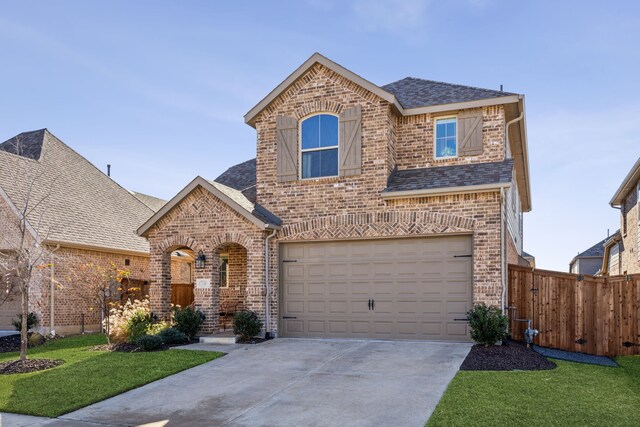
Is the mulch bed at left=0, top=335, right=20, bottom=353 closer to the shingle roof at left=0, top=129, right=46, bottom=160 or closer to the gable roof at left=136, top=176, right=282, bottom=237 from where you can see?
the gable roof at left=136, top=176, right=282, bottom=237

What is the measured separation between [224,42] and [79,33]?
391 cm

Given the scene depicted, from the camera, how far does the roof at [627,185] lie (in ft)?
57.2

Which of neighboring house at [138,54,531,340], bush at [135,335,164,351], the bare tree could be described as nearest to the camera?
bush at [135,335,164,351]

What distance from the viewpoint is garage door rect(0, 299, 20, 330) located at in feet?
56.9

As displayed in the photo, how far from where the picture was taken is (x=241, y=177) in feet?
63.6

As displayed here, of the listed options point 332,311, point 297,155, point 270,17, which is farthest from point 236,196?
point 270,17

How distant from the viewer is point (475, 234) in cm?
1260

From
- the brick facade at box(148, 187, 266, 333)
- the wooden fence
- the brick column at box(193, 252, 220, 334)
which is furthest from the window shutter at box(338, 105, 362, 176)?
the wooden fence

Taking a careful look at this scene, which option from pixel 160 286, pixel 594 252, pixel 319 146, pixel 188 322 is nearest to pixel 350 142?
pixel 319 146

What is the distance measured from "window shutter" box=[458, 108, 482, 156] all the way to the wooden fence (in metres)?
3.30

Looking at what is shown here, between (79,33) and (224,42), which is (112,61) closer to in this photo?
(79,33)

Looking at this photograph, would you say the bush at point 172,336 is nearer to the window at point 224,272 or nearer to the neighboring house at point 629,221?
the window at point 224,272

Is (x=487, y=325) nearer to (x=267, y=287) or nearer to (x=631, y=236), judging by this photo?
(x=267, y=287)

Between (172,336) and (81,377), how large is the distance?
10.7 feet
